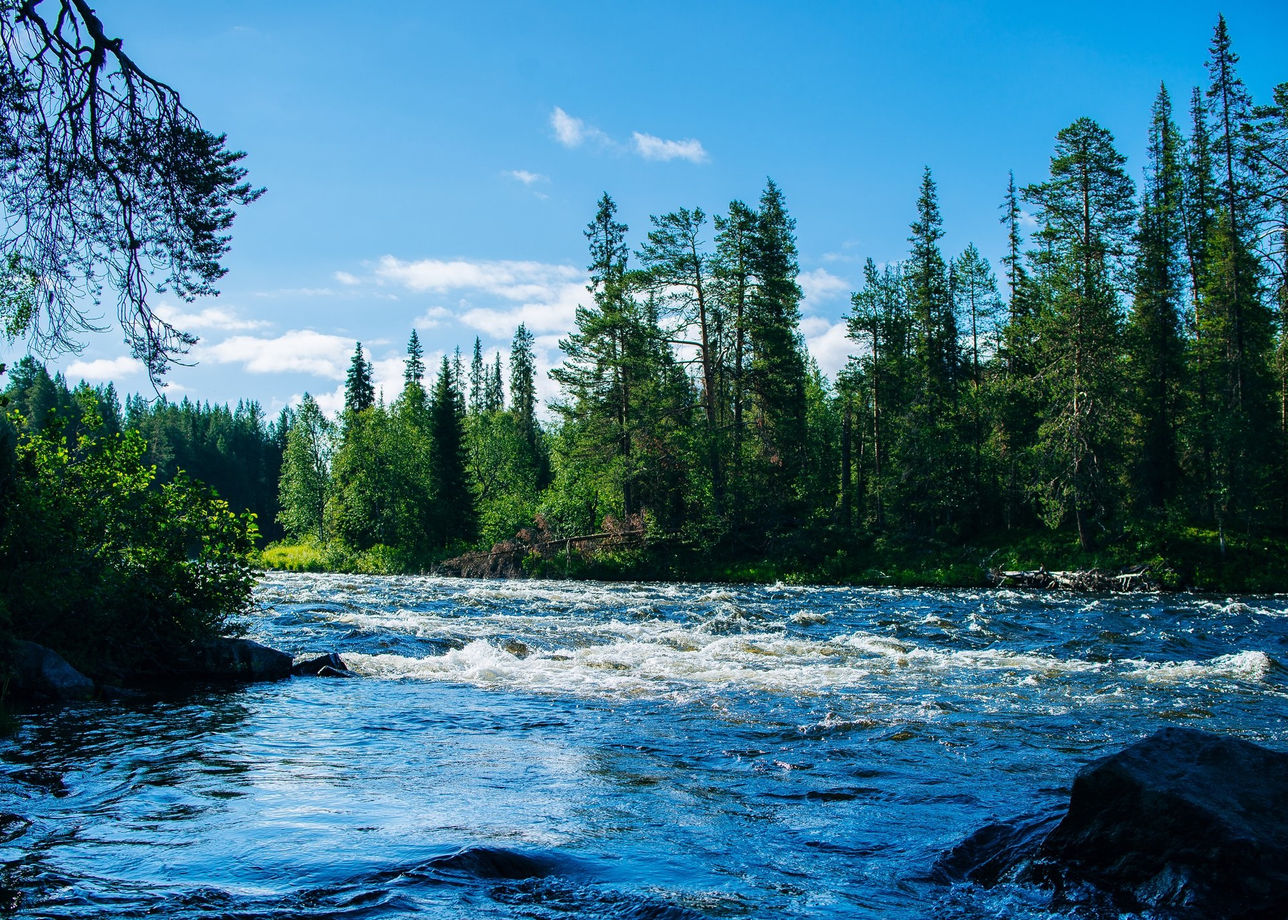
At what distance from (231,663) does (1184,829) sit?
12.4m

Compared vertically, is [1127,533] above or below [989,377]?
below

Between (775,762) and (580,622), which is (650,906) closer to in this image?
(775,762)

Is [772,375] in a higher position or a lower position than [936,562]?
higher

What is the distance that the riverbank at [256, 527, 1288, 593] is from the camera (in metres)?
29.4

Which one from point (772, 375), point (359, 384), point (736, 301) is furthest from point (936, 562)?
point (359, 384)

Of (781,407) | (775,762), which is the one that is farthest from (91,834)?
(781,407)

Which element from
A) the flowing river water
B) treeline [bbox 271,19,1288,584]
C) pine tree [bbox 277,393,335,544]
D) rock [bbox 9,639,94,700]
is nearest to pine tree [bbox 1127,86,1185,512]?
treeline [bbox 271,19,1288,584]

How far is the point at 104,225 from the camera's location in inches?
281

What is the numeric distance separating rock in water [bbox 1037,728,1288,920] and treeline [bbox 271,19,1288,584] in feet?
103

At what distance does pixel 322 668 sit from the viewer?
13.2 m

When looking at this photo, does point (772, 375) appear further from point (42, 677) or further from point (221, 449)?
point (221, 449)

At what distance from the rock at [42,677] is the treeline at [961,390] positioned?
99.9 ft

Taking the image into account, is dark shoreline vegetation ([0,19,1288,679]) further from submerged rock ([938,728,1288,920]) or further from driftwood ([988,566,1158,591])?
submerged rock ([938,728,1288,920])

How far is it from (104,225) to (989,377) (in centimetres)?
4576
